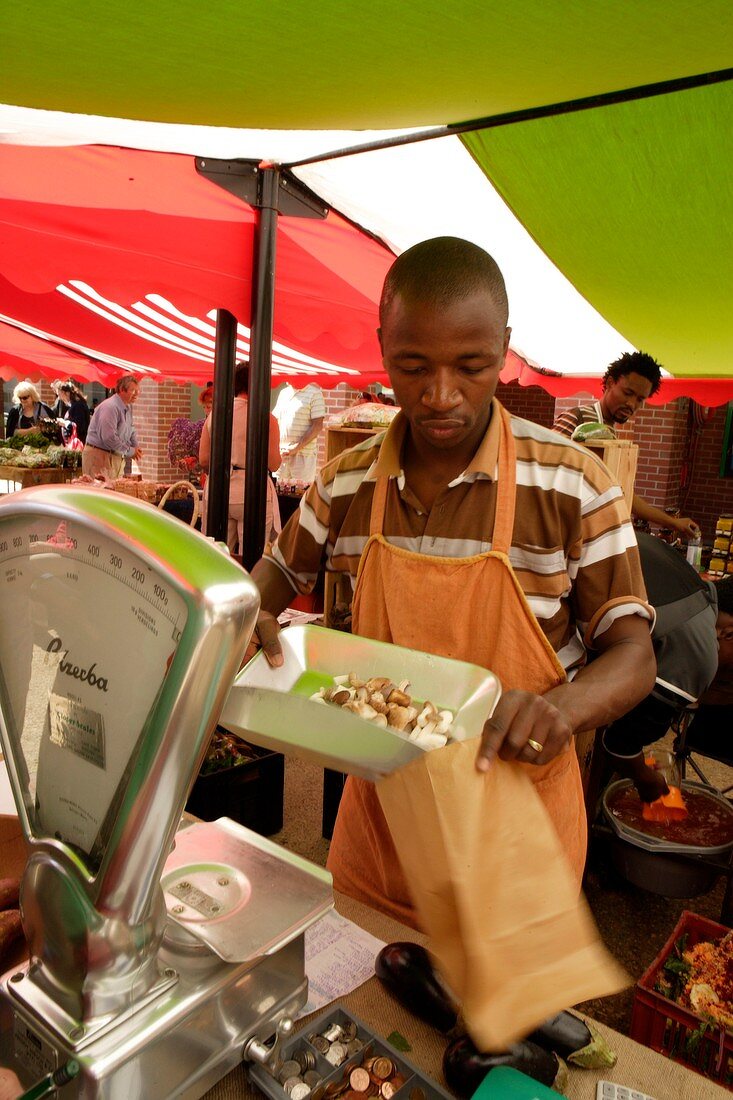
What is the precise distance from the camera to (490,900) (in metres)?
0.70

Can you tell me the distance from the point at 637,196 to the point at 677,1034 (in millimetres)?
2284

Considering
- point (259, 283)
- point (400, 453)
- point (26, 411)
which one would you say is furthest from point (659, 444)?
point (26, 411)

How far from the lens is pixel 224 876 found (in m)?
0.86

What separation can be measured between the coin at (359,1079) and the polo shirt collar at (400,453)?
0.85 meters

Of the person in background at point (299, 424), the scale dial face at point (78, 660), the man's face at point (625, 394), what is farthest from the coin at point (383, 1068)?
the person in background at point (299, 424)

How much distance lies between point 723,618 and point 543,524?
1873mm

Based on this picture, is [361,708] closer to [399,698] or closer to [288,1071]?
[399,698]

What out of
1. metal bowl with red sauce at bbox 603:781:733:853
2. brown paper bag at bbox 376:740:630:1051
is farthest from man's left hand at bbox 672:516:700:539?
brown paper bag at bbox 376:740:630:1051

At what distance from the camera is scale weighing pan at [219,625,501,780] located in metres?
0.81

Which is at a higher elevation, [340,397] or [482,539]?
[340,397]

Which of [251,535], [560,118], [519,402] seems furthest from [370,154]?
[519,402]

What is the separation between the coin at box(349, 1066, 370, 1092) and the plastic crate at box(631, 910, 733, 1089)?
1.27 meters

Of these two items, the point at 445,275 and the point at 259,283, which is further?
the point at 259,283

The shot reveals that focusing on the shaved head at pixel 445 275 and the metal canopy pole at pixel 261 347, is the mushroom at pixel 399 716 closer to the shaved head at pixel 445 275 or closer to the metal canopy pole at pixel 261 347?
the shaved head at pixel 445 275
